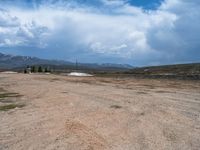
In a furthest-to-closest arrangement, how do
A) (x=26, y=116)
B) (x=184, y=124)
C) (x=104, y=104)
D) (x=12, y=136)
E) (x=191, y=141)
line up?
(x=104, y=104) → (x=26, y=116) → (x=184, y=124) → (x=12, y=136) → (x=191, y=141)

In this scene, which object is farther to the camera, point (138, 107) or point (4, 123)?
point (138, 107)

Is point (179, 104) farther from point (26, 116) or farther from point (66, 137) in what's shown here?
point (66, 137)

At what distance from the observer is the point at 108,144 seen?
40.3ft

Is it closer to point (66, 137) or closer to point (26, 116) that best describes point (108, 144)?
point (66, 137)

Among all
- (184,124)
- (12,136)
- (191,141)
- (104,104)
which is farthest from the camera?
(104,104)

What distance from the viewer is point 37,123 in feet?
54.3

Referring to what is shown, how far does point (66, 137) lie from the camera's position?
43.8 feet

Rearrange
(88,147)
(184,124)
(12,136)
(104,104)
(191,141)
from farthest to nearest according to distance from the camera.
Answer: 1. (104,104)
2. (184,124)
3. (12,136)
4. (191,141)
5. (88,147)

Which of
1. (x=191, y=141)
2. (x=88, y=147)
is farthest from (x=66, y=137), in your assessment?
(x=191, y=141)

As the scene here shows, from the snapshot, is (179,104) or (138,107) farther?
(179,104)

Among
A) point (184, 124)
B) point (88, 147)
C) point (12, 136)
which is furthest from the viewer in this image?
point (184, 124)

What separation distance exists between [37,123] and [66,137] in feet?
11.9

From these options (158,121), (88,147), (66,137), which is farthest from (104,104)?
(88,147)

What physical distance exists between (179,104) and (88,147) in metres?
13.4
